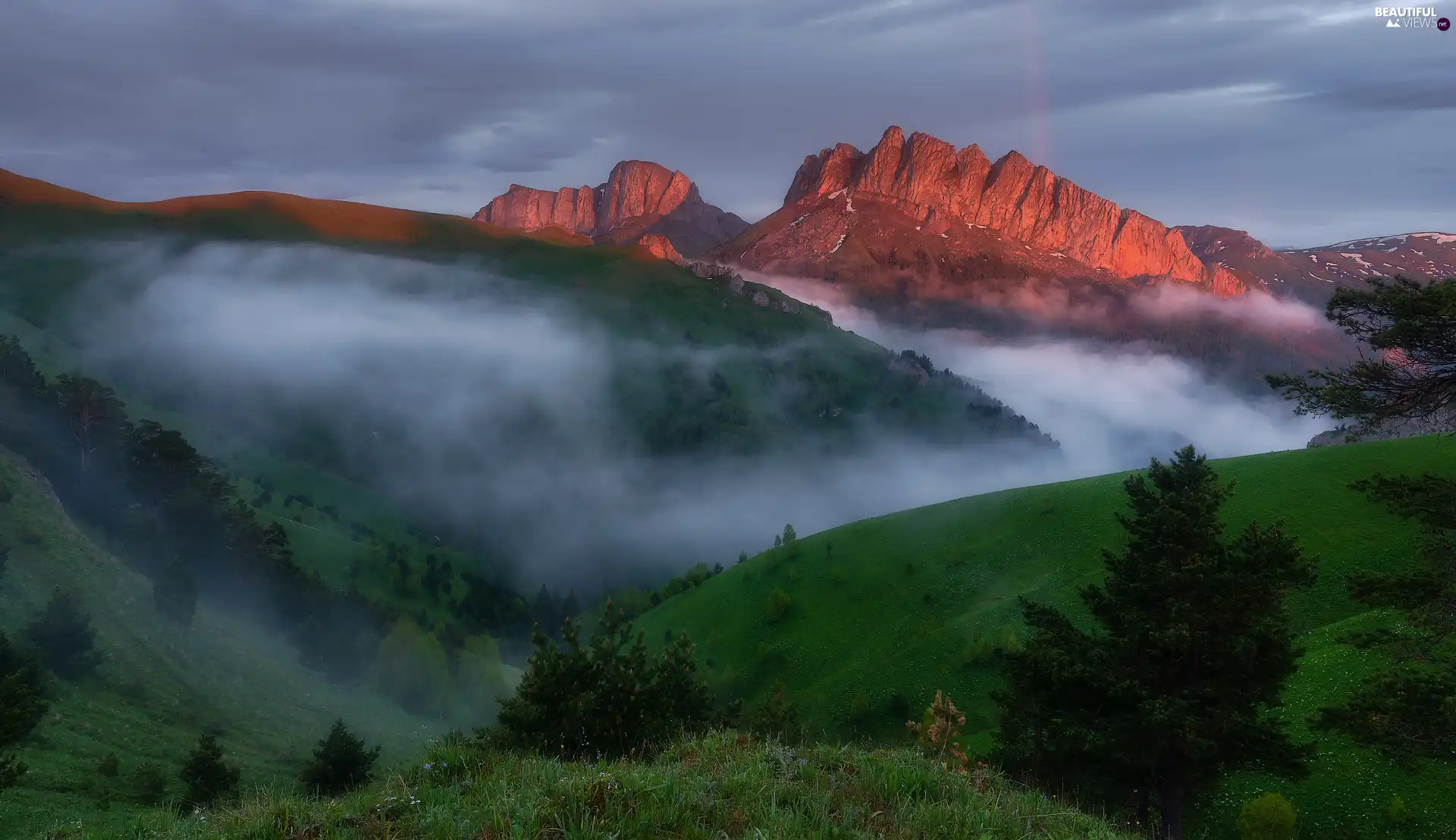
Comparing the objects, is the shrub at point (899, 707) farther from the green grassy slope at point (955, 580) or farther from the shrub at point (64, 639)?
the shrub at point (64, 639)

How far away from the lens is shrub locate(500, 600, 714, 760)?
66.5ft

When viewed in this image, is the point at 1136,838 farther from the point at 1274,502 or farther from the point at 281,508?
the point at 281,508

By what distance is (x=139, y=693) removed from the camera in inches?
2308

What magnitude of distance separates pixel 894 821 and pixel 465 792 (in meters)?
4.68

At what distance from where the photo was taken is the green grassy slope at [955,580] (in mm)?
65250

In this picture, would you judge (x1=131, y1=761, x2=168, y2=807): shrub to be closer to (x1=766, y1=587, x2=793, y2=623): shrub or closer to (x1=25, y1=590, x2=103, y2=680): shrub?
(x1=25, y1=590, x2=103, y2=680): shrub

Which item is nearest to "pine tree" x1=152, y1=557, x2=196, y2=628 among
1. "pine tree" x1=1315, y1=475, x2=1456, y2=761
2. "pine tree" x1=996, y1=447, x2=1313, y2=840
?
"pine tree" x1=996, y1=447, x2=1313, y2=840

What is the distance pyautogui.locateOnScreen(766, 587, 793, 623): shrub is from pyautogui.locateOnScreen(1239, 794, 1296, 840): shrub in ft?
229

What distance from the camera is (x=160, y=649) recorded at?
67438mm

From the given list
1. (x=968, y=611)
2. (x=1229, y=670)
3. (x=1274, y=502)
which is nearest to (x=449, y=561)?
(x=968, y=611)

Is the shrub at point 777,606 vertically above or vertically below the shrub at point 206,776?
below

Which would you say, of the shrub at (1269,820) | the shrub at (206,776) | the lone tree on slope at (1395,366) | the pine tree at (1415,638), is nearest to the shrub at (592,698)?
the pine tree at (1415,638)

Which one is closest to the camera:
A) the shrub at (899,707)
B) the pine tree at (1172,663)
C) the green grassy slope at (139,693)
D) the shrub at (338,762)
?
the pine tree at (1172,663)

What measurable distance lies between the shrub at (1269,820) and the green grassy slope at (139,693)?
123 ft
